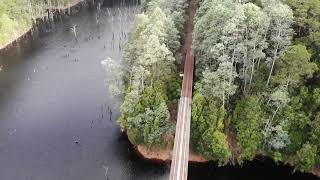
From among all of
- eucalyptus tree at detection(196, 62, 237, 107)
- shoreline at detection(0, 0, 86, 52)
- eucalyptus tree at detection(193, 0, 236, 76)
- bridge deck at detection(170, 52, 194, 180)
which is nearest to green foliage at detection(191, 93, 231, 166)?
eucalyptus tree at detection(196, 62, 237, 107)

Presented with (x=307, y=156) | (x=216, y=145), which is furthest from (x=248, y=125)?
(x=307, y=156)

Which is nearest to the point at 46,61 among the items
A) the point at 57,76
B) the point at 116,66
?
the point at 57,76

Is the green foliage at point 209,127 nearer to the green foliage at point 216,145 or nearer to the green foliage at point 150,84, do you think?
the green foliage at point 216,145

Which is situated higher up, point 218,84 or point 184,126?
point 218,84

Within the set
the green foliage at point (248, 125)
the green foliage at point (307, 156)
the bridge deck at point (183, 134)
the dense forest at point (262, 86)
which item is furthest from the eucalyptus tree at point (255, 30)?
the green foliage at point (307, 156)

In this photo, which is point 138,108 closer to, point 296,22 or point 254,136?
point 254,136

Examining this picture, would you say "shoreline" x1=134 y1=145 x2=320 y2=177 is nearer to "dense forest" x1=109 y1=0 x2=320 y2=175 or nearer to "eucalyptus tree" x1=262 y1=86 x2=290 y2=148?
"dense forest" x1=109 y1=0 x2=320 y2=175

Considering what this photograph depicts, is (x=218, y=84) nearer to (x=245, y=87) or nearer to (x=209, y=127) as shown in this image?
(x=245, y=87)
